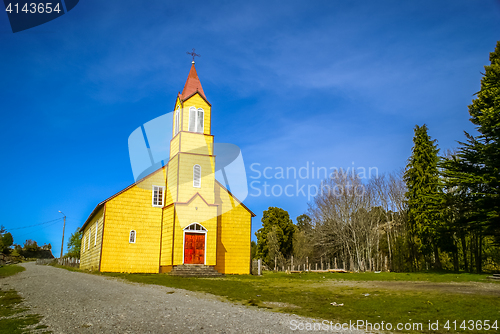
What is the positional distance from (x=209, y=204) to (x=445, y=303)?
18.0m

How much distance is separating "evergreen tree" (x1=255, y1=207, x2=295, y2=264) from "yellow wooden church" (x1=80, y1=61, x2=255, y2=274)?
871 inches

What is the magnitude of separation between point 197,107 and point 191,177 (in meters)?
5.71

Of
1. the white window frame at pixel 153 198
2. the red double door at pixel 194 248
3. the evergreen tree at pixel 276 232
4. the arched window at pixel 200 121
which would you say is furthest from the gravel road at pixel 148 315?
the evergreen tree at pixel 276 232

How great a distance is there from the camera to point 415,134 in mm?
35656

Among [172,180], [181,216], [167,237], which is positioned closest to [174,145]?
[172,180]

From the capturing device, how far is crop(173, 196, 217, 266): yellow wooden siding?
24.8 meters

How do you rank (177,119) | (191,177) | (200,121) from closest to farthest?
(191,177)
(200,121)
(177,119)

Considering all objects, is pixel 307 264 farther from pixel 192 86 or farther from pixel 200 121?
pixel 192 86

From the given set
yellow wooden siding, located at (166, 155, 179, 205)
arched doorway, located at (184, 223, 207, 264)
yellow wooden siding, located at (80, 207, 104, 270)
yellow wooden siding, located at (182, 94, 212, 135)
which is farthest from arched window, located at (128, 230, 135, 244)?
yellow wooden siding, located at (182, 94, 212, 135)

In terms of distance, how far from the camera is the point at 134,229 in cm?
2712

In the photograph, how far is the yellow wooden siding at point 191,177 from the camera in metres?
26.5

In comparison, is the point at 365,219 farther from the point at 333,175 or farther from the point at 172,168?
the point at 172,168

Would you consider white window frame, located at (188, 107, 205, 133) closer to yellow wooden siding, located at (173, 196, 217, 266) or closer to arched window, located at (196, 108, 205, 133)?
arched window, located at (196, 108, 205, 133)

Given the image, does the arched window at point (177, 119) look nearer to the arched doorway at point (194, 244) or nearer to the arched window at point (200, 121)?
the arched window at point (200, 121)
